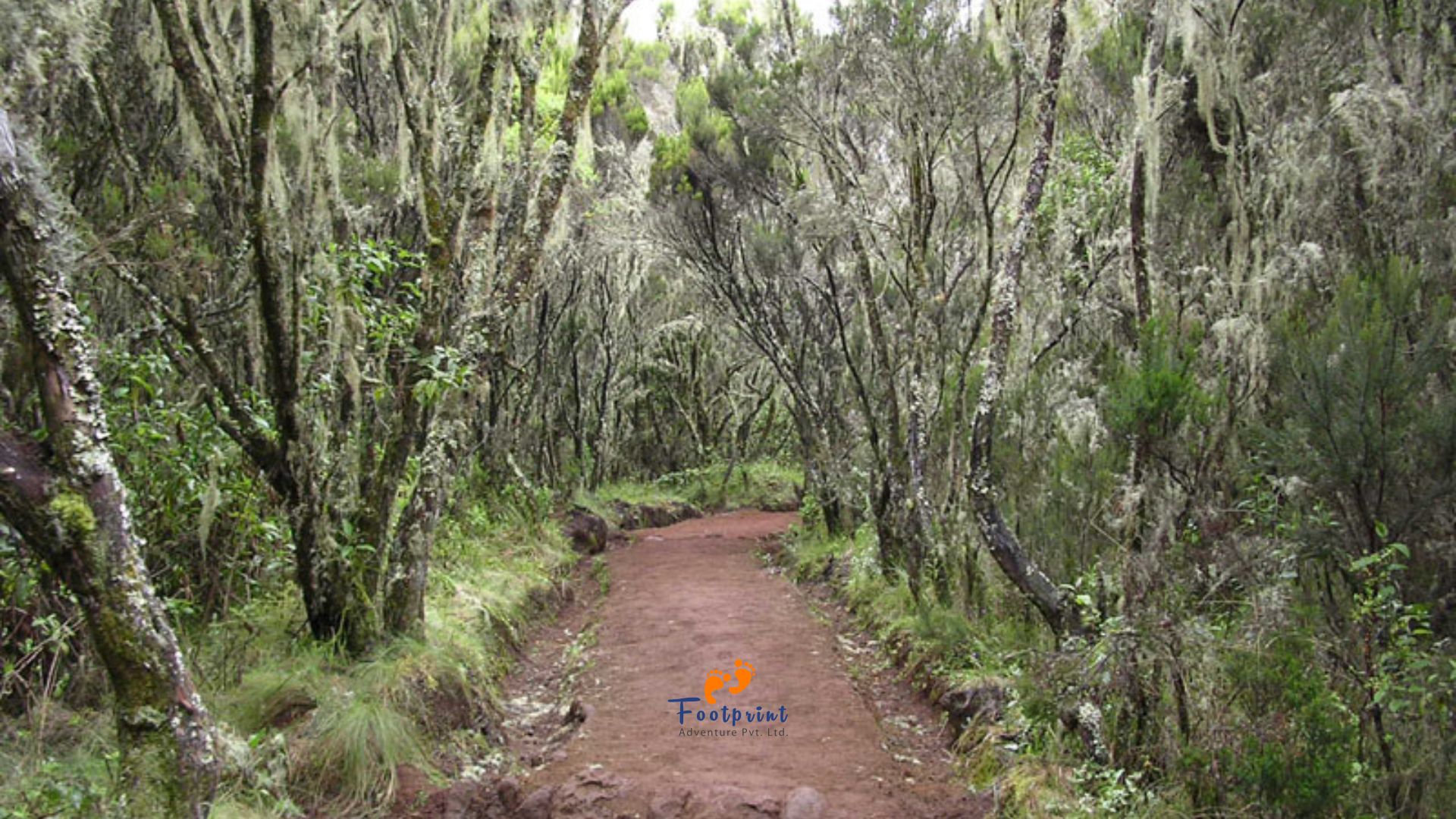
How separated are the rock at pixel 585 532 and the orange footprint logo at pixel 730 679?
251 inches

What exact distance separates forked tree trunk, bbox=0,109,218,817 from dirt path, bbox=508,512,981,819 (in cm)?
210

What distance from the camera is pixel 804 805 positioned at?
443 cm

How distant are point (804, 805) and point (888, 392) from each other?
474 centimetres

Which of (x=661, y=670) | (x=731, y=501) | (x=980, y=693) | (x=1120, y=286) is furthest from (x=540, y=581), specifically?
(x=731, y=501)

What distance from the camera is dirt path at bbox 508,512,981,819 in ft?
14.9

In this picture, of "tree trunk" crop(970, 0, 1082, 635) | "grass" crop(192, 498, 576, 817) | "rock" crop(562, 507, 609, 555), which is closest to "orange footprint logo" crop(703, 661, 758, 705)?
"grass" crop(192, 498, 576, 817)

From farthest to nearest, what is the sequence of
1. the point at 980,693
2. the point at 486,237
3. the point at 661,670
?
1. the point at 661,670
2. the point at 486,237
3. the point at 980,693

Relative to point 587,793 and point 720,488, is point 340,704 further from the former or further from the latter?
point 720,488

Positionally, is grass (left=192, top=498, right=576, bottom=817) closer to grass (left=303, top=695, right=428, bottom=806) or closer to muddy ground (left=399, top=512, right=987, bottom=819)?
grass (left=303, top=695, right=428, bottom=806)

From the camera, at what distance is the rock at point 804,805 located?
435 cm

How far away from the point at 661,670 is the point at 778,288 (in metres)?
7.34

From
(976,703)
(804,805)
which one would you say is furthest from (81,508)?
(976,703)

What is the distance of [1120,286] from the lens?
8016mm

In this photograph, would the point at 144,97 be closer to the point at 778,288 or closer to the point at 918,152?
the point at 918,152
